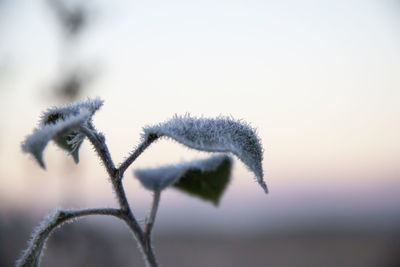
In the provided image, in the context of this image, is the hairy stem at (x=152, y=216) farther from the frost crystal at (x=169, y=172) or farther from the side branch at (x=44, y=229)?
the side branch at (x=44, y=229)

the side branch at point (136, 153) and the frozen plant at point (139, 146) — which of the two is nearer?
the frozen plant at point (139, 146)

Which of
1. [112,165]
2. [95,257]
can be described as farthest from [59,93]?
[112,165]

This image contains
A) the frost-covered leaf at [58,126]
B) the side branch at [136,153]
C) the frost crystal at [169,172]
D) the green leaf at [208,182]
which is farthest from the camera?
the green leaf at [208,182]

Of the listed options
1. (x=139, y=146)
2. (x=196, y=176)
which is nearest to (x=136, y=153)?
(x=139, y=146)

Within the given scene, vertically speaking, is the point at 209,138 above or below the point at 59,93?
below

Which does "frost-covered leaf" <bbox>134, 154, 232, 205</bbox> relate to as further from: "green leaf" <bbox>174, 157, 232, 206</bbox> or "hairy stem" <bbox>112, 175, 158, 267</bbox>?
"hairy stem" <bbox>112, 175, 158, 267</bbox>

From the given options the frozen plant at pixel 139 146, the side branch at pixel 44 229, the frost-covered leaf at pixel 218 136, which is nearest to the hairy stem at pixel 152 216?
the frozen plant at pixel 139 146

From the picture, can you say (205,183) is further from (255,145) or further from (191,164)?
(255,145)

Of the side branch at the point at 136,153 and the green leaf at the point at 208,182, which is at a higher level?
the green leaf at the point at 208,182

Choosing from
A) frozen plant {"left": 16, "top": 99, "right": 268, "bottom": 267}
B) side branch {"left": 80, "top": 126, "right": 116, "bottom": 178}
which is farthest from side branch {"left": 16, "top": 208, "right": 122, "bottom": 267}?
side branch {"left": 80, "top": 126, "right": 116, "bottom": 178}
